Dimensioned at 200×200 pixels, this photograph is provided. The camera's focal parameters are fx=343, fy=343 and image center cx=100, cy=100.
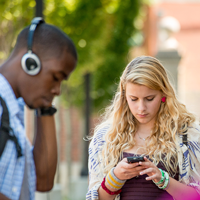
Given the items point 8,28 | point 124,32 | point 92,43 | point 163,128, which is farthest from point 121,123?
point 124,32

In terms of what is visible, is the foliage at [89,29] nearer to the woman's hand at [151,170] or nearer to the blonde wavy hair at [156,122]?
the blonde wavy hair at [156,122]

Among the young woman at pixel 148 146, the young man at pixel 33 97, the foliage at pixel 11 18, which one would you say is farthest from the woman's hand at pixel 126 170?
the foliage at pixel 11 18

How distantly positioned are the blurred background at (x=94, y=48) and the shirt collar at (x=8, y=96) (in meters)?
0.85

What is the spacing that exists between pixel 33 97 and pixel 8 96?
19cm

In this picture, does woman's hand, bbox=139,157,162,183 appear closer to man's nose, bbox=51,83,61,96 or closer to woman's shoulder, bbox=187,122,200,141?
woman's shoulder, bbox=187,122,200,141

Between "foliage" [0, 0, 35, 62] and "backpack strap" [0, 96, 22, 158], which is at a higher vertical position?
"foliage" [0, 0, 35, 62]

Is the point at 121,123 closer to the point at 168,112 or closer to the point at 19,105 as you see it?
the point at 168,112

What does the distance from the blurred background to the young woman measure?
34 cm

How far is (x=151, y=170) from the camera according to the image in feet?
5.71

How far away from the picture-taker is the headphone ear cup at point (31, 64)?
2055 millimetres

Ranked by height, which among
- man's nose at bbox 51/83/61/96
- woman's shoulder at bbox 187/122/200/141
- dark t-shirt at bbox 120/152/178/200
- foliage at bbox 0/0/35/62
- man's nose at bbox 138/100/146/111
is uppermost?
foliage at bbox 0/0/35/62

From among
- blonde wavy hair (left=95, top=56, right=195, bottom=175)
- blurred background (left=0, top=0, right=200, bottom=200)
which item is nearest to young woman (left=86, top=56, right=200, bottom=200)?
blonde wavy hair (left=95, top=56, right=195, bottom=175)

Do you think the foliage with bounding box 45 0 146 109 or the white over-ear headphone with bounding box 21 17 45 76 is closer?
the white over-ear headphone with bounding box 21 17 45 76

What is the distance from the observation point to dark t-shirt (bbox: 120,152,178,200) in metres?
1.90
